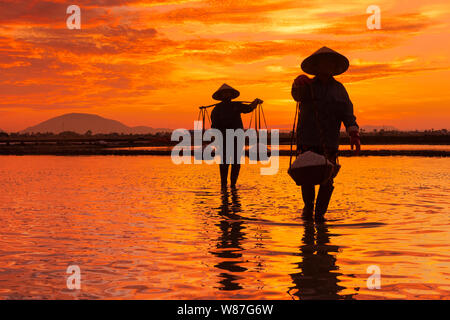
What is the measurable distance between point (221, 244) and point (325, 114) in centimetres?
236

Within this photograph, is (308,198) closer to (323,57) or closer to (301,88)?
(301,88)

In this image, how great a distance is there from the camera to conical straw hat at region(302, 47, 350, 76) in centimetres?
818

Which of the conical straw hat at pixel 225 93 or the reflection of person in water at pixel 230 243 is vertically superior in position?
the conical straw hat at pixel 225 93

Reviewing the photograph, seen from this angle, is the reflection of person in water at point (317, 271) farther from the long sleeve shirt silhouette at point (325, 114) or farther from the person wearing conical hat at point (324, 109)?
the long sleeve shirt silhouette at point (325, 114)

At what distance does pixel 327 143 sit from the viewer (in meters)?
8.18

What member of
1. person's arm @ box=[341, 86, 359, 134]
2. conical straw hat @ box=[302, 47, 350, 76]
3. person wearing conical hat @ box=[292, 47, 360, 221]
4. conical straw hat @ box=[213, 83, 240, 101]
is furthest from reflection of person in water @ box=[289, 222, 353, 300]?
conical straw hat @ box=[213, 83, 240, 101]

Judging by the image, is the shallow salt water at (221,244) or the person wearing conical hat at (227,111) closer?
the shallow salt water at (221,244)

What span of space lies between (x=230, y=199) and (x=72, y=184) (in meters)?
4.93

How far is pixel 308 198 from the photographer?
837 centimetres

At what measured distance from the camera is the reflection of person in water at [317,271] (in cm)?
485

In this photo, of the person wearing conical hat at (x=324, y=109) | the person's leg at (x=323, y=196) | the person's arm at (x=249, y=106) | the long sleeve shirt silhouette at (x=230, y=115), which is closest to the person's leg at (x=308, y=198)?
the person wearing conical hat at (x=324, y=109)

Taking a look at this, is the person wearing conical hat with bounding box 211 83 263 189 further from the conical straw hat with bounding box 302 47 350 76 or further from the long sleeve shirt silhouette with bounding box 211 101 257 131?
the conical straw hat with bounding box 302 47 350 76
